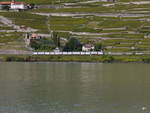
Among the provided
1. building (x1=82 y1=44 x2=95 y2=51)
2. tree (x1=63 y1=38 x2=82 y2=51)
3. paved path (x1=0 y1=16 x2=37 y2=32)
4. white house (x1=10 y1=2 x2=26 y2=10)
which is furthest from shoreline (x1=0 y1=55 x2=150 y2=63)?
white house (x1=10 y1=2 x2=26 y2=10)

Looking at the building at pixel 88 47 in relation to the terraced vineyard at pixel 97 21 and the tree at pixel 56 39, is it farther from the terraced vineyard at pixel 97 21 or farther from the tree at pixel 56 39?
the tree at pixel 56 39

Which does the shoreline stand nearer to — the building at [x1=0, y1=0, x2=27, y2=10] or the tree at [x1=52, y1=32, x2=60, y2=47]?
the tree at [x1=52, y1=32, x2=60, y2=47]

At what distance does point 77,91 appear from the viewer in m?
51.0

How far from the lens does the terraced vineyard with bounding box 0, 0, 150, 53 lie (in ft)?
373

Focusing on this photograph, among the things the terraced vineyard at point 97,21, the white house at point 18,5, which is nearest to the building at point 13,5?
the white house at point 18,5

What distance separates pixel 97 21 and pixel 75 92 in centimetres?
8462

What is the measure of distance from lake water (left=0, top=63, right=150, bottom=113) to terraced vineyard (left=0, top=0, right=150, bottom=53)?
1611 inches

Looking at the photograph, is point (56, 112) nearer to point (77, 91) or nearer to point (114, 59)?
point (77, 91)

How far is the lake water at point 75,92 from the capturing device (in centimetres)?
4122

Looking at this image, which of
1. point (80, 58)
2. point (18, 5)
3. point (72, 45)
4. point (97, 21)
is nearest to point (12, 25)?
point (97, 21)

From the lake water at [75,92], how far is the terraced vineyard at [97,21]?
134 ft

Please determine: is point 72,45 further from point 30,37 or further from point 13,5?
point 13,5

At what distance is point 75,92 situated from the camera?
50281mm

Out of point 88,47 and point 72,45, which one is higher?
point 72,45
